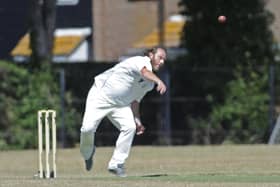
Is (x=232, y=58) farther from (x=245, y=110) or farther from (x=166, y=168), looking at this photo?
(x=166, y=168)

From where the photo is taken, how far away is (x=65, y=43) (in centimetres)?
3516

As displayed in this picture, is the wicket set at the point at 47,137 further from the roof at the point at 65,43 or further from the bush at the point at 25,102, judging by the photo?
the roof at the point at 65,43

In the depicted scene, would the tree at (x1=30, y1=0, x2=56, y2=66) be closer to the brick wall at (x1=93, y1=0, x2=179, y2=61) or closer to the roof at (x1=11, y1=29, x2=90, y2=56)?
the roof at (x1=11, y1=29, x2=90, y2=56)

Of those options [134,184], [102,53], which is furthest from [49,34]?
[134,184]

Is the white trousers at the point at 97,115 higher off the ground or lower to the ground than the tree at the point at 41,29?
higher

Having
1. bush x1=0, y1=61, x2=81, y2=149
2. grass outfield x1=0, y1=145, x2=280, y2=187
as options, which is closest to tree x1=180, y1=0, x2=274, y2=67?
bush x1=0, y1=61, x2=81, y2=149

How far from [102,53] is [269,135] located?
12513 mm

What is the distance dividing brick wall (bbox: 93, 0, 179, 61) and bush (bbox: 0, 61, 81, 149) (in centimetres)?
1083

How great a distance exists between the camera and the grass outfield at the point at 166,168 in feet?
40.4

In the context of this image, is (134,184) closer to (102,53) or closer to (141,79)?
(141,79)

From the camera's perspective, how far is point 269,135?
24.0 metres

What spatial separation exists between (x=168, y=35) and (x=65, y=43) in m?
3.58

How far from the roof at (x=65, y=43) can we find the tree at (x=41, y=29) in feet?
30.8

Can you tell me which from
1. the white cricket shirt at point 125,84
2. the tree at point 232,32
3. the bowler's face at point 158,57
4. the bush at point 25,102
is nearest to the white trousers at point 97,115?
the white cricket shirt at point 125,84
